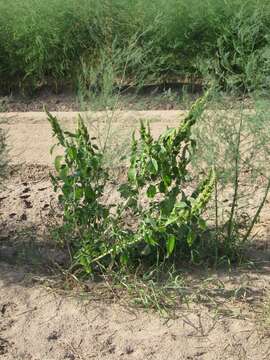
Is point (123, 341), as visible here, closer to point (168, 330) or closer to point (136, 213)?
point (168, 330)

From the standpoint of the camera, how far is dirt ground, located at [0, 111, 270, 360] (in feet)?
10.9

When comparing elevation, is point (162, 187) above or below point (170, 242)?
above

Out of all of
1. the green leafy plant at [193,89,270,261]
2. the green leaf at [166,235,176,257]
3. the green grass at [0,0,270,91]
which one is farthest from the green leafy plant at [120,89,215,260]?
the green grass at [0,0,270,91]

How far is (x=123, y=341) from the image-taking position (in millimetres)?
3357

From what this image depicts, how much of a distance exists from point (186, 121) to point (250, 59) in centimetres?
61

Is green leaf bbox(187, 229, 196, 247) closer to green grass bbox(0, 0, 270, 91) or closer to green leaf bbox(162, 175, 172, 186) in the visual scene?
green leaf bbox(162, 175, 172, 186)

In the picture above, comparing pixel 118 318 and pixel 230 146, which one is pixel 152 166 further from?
pixel 118 318

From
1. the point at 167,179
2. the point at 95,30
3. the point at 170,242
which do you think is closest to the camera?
the point at 170,242

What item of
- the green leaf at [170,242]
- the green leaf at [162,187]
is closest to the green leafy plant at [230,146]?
the green leaf at [162,187]

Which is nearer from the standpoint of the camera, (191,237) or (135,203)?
(191,237)

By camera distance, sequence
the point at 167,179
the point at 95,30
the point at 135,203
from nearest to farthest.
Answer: the point at 167,179
the point at 135,203
the point at 95,30

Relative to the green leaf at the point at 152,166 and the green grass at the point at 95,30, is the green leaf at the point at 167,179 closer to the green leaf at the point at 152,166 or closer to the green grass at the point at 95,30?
the green leaf at the point at 152,166

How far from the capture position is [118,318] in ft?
11.5

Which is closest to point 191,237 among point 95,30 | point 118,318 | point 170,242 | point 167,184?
point 170,242
